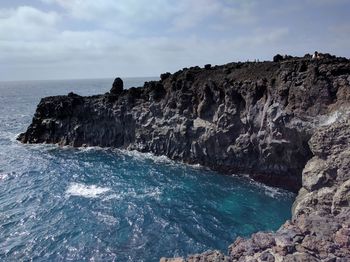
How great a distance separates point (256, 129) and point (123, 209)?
77.1ft

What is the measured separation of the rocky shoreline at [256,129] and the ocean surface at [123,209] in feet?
14.3

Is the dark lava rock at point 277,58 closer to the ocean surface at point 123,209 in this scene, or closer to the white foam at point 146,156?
the ocean surface at point 123,209

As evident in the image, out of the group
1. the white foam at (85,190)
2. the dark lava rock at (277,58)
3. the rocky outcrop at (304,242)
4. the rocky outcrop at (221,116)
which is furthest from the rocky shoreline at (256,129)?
the white foam at (85,190)

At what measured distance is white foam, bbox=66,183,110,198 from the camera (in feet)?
163

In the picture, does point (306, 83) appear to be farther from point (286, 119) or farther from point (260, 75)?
point (260, 75)

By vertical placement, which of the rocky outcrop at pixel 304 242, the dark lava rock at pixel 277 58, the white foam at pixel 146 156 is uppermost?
the dark lava rock at pixel 277 58

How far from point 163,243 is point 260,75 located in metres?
34.7

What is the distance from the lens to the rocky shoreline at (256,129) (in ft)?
72.2

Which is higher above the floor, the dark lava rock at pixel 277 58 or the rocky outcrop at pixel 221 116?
the dark lava rock at pixel 277 58

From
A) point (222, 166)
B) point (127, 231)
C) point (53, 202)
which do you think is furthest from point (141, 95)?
point (127, 231)

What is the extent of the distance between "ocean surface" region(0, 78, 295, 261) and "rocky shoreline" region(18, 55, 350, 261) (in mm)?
4373

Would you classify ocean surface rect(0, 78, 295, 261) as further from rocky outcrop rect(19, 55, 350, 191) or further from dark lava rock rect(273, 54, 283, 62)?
dark lava rock rect(273, 54, 283, 62)

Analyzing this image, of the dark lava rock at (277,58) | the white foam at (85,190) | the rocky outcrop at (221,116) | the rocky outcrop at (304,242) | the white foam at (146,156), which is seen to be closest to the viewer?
the rocky outcrop at (304,242)

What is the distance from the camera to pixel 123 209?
44.6 m
